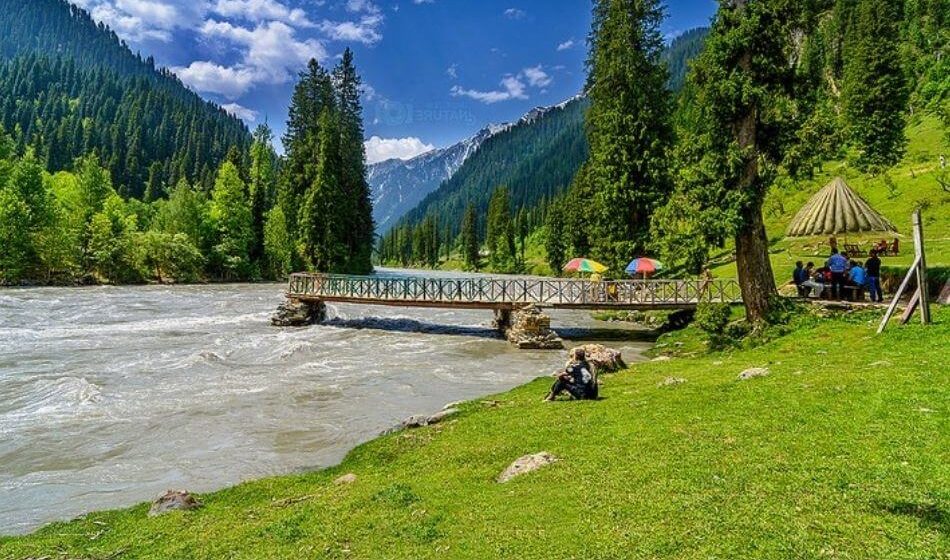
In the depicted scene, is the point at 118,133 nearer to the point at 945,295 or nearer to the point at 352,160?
the point at 352,160

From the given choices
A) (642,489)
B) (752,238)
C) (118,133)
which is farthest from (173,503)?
(118,133)

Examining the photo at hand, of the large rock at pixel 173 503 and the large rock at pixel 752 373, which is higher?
the large rock at pixel 752 373

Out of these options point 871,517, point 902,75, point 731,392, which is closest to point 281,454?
point 731,392

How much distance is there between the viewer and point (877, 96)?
62.8 metres

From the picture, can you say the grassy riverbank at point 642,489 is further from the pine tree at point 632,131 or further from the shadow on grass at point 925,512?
the pine tree at point 632,131

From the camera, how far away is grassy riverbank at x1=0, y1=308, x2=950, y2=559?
554cm

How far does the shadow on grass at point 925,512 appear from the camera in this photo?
5148 millimetres

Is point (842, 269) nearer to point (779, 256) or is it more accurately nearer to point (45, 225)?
point (779, 256)

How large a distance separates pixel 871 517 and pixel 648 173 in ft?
108

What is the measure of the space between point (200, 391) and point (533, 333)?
51.9ft

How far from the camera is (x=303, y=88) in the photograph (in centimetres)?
7450

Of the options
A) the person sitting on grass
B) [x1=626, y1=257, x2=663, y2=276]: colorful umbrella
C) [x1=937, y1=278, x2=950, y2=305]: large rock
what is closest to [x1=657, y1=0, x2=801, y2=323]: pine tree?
[x1=937, y1=278, x2=950, y2=305]: large rock

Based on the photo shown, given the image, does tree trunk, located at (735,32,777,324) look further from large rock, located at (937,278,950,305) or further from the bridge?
the bridge

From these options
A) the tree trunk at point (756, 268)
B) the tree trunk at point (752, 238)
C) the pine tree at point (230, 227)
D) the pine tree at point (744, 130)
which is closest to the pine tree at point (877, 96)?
the pine tree at point (744, 130)
